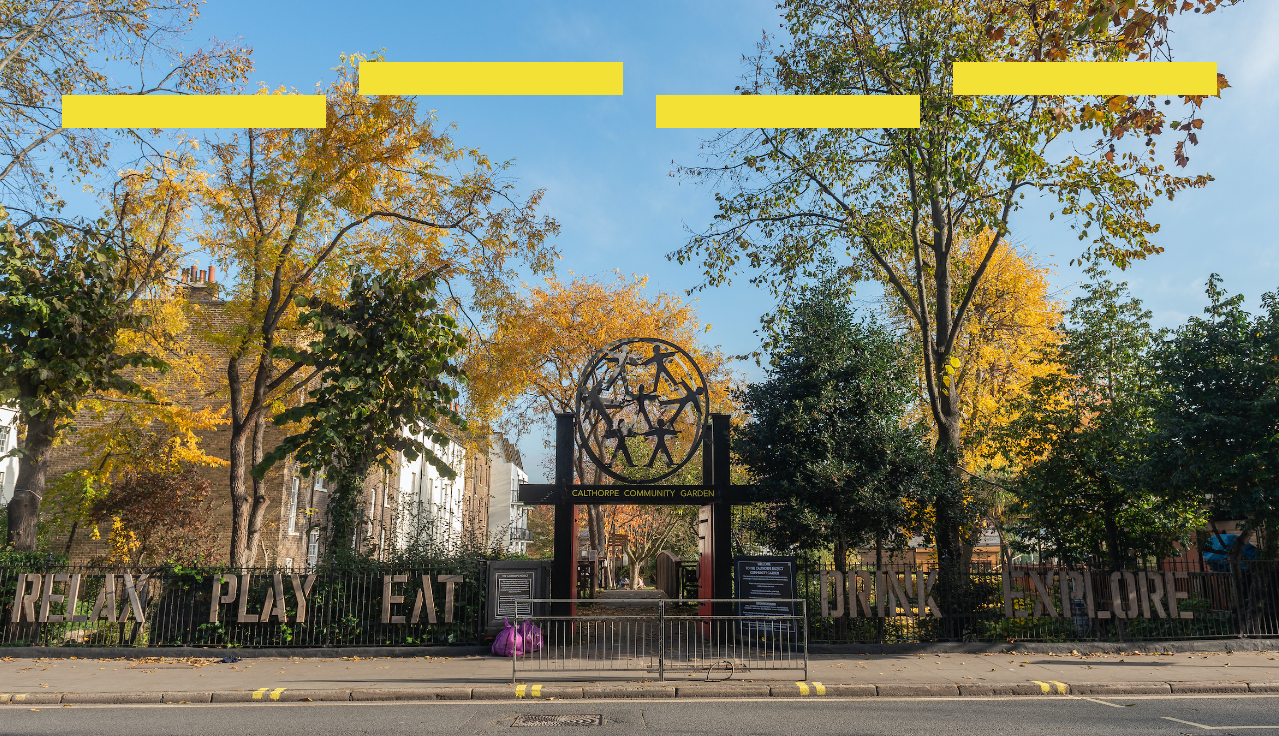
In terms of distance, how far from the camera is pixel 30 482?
630 inches

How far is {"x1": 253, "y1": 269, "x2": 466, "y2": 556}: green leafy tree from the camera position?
15.0 meters

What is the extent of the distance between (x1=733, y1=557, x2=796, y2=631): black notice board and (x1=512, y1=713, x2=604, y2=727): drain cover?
568cm

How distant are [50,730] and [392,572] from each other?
6.24m

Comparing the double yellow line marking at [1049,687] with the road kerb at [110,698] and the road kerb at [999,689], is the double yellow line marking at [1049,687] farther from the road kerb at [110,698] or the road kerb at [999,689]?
the road kerb at [110,698]

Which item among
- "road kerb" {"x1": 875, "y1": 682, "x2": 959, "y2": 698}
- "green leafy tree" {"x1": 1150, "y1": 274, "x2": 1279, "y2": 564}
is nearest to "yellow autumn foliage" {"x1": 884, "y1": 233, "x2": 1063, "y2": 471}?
"green leafy tree" {"x1": 1150, "y1": 274, "x2": 1279, "y2": 564}

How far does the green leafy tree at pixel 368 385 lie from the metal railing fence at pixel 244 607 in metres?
1.15

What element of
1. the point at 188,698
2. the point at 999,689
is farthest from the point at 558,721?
the point at 999,689

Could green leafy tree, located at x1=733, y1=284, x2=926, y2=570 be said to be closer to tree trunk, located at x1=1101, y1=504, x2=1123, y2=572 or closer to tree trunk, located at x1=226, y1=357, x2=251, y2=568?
tree trunk, located at x1=1101, y1=504, x2=1123, y2=572

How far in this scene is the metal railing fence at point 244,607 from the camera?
556 inches

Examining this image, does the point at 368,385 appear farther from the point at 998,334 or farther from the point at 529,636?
the point at 998,334

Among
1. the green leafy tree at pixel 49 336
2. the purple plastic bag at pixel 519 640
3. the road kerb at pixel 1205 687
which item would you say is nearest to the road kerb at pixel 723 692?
the purple plastic bag at pixel 519 640

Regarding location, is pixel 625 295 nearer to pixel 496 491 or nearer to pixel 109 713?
pixel 109 713

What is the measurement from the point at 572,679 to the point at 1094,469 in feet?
38.8

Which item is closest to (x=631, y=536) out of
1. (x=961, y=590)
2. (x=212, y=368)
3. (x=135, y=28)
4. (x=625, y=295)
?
(x=625, y=295)
